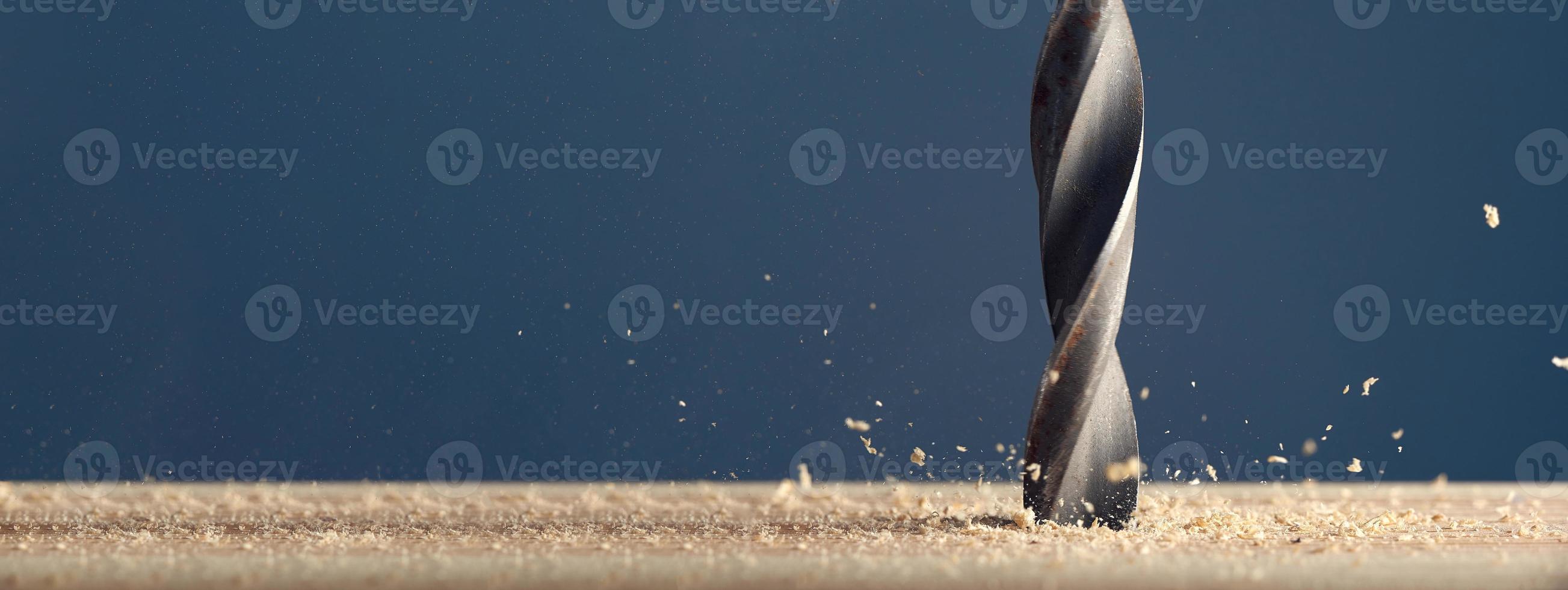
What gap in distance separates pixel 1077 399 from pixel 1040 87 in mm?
215

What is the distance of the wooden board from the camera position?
0.60 meters

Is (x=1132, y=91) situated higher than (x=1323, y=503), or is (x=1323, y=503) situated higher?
(x=1132, y=91)

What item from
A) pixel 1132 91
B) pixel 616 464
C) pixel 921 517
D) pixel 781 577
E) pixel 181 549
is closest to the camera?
pixel 781 577

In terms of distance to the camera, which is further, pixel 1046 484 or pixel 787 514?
pixel 787 514

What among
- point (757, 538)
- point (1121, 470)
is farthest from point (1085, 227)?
point (757, 538)

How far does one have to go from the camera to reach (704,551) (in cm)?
70

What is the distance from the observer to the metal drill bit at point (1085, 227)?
31.3 inches

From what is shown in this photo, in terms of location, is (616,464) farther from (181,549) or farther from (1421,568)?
(1421,568)

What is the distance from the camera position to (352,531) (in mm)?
840

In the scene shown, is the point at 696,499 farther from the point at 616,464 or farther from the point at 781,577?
the point at 616,464

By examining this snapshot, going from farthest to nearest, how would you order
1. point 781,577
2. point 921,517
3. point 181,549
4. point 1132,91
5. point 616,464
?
1. point 616,464
2. point 921,517
3. point 1132,91
4. point 181,549
5. point 781,577

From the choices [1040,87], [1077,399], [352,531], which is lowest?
[352,531]

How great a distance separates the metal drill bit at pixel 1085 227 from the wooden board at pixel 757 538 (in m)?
0.05

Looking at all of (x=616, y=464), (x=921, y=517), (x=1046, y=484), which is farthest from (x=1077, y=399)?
(x=616, y=464)
